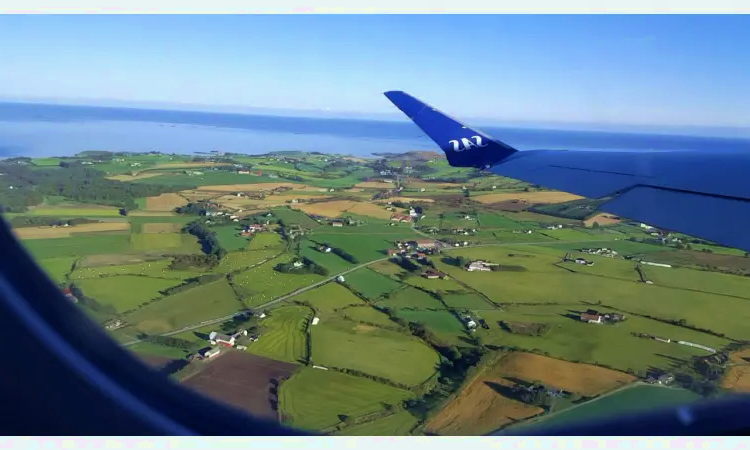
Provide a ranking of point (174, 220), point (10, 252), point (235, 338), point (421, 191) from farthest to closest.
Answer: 1. point (421, 191)
2. point (174, 220)
3. point (235, 338)
4. point (10, 252)

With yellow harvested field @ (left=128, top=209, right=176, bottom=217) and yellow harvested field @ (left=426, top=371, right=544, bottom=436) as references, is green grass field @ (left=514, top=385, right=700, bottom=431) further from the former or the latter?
yellow harvested field @ (left=128, top=209, right=176, bottom=217)

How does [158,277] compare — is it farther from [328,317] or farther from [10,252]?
[10,252]

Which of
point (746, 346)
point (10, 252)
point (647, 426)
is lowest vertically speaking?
point (746, 346)

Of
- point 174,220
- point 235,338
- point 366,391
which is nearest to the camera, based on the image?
point 366,391

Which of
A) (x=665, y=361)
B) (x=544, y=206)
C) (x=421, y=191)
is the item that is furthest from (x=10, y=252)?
(x=421, y=191)

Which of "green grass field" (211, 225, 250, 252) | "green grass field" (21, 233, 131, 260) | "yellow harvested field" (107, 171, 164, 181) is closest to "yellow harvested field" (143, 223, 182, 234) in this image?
"green grass field" (21, 233, 131, 260)

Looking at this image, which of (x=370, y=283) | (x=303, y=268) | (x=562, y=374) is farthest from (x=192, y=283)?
(x=562, y=374)
